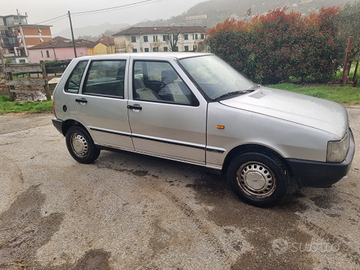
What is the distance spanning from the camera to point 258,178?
3.09 metres

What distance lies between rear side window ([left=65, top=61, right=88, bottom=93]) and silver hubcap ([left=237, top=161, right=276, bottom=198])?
2998 mm

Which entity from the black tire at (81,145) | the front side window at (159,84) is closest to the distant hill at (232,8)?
the black tire at (81,145)

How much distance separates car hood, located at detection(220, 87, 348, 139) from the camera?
286 centimetres

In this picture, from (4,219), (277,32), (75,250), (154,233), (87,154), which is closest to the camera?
(75,250)

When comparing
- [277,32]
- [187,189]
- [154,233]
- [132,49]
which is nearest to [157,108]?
[187,189]

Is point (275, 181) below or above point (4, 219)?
above

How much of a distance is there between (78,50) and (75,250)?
6360 cm

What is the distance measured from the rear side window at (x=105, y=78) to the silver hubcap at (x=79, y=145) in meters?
0.86

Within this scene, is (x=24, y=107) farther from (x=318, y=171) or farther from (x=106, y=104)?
(x=318, y=171)

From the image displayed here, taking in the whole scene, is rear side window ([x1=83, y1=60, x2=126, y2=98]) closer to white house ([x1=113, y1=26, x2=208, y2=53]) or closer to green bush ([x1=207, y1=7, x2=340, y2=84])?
green bush ([x1=207, y1=7, x2=340, y2=84])

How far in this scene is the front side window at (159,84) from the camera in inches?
135

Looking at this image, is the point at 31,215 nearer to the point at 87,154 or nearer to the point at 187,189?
the point at 87,154

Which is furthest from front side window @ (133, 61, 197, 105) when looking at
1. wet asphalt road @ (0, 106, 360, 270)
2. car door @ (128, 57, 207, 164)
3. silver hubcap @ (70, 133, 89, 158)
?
silver hubcap @ (70, 133, 89, 158)

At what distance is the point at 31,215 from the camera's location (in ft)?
10.9
